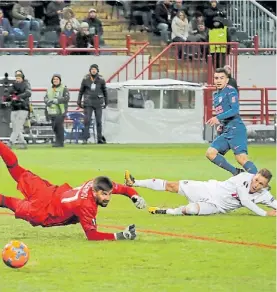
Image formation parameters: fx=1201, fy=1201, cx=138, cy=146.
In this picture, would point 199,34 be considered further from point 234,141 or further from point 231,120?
point 234,141

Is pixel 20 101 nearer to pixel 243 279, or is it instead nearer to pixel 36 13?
pixel 36 13

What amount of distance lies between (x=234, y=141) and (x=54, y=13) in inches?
831

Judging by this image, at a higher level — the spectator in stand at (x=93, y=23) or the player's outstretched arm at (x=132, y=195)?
the spectator in stand at (x=93, y=23)

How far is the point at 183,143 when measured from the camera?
3341 centimetres

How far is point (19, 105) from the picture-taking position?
3052cm

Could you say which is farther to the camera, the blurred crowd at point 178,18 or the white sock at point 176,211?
the blurred crowd at point 178,18

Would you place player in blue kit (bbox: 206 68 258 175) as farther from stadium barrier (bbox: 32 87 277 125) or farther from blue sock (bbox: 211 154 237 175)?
stadium barrier (bbox: 32 87 277 125)

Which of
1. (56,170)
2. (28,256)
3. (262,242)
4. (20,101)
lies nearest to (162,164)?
(56,170)

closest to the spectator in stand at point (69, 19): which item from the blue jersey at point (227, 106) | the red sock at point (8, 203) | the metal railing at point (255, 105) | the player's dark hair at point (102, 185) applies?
the metal railing at point (255, 105)

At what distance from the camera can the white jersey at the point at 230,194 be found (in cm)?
1502

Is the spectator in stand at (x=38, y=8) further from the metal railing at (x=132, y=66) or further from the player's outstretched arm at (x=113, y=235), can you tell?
the player's outstretched arm at (x=113, y=235)

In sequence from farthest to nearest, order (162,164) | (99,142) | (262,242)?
(99,142), (162,164), (262,242)

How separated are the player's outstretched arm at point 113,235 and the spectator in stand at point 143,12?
88.8 feet

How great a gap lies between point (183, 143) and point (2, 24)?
24.3ft
